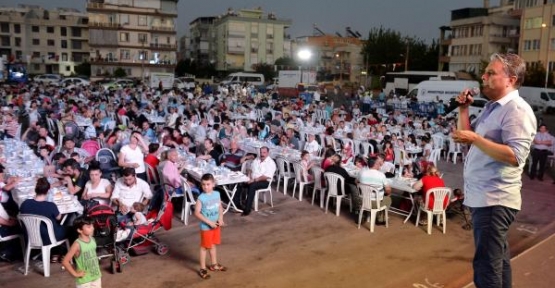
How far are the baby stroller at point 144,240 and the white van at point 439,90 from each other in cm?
2564

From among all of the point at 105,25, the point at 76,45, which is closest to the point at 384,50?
the point at 105,25

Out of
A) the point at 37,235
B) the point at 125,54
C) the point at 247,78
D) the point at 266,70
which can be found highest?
the point at 125,54

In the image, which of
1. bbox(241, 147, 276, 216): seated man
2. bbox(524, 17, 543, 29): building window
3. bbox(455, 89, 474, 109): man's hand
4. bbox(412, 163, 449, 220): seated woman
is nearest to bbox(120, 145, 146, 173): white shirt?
bbox(241, 147, 276, 216): seated man

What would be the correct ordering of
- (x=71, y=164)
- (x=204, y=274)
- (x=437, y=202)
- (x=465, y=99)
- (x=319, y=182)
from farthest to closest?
(x=319, y=182)
(x=437, y=202)
(x=71, y=164)
(x=204, y=274)
(x=465, y=99)

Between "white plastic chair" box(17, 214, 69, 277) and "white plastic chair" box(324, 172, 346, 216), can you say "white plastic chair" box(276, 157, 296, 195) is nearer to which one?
"white plastic chair" box(324, 172, 346, 216)

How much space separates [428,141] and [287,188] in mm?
4677

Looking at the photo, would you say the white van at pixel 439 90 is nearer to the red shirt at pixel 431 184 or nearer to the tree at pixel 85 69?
the red shirt at pixel 431 184

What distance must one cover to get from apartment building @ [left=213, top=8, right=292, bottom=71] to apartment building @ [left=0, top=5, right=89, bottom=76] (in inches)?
875

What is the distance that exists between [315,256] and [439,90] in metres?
26.3

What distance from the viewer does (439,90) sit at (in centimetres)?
3064

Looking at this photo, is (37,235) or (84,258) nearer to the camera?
(84,258)

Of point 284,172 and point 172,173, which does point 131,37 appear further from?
point 172,173

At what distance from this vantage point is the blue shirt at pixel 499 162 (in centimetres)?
246

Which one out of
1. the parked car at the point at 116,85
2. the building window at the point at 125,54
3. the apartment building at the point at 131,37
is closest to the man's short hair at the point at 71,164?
the parked car at the point at 116,85
